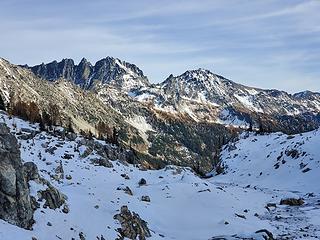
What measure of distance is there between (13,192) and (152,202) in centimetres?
2788

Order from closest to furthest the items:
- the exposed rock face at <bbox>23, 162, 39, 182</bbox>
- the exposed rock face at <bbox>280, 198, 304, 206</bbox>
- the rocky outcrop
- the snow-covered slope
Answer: the rocky outcrop → the exposed rock face at <bbox>23, 162, 39, 182</bbox> → the exposed rock face at <bbox>280, 198, 304, 206</bbox> → the snow-covered slope

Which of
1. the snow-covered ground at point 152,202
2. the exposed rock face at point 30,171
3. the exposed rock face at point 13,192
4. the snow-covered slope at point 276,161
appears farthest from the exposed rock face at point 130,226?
the snow-covered slope at point 276,161

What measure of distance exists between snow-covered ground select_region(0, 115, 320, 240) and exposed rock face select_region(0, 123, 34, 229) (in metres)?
1.05

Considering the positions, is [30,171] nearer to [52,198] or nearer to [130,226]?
[52,198]

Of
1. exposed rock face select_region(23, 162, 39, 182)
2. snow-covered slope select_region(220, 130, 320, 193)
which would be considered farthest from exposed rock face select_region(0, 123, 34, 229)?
snow-covered slope select_region(220, 130, 320, 193)

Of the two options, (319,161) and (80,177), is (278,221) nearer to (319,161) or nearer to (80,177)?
(80,177)

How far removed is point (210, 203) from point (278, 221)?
8727 millimetres

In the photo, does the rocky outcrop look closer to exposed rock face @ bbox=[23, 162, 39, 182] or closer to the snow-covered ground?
the snow-covered ground

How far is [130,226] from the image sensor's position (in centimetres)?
3619

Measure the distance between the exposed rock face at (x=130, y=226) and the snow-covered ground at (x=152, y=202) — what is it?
26.5 inches

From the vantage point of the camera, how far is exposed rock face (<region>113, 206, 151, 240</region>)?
115 ft

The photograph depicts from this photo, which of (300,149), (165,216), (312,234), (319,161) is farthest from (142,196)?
(300,149)

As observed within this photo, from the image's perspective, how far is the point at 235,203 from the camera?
6191 centimetres

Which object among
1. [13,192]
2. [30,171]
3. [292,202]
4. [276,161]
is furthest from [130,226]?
[276,161]
